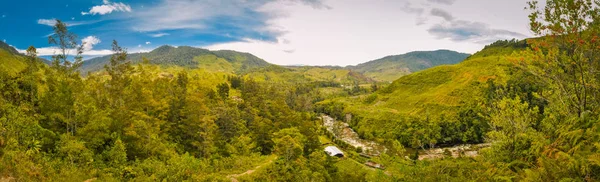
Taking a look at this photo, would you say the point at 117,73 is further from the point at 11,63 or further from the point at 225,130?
the point at 11,63

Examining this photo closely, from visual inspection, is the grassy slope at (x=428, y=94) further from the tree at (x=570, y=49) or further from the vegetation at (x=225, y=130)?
the tree at (x=570, y=49)

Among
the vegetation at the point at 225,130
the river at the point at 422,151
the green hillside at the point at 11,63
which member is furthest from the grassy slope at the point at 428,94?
the green hillside at the point at 11,63

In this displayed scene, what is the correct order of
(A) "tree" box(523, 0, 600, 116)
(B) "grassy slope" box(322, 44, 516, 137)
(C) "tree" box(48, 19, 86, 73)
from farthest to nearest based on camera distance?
1. (B) "grassy slope" box(322, 44, 516, 137)
2. (C) "tree" box(48, 19, 86, 73)
3. (A) "tree" box(523, 0, 600, 116)

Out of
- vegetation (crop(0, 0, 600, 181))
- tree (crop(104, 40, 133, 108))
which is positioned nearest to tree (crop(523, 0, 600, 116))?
vegetation (crop(0, 0, 600, 181))

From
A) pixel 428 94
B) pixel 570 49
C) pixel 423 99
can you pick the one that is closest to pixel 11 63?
pixel 570 49

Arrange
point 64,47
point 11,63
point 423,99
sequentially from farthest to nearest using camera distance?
point 423,99 < point 11,63 < point 64,47

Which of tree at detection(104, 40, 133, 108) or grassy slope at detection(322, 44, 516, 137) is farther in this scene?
grassy slope at detection(322, 44, 516, 137)

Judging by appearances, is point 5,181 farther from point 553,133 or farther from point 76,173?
point 553,133

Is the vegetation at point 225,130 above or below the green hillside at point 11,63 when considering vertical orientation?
below

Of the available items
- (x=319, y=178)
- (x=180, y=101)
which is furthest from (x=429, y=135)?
(x=180, y=101)

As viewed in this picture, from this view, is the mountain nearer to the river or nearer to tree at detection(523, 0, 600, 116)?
the river

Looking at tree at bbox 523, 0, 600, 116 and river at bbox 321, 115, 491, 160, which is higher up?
tree at bbox 523, 0, 600, 116
